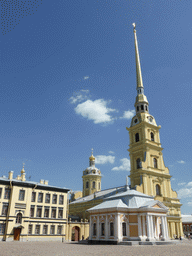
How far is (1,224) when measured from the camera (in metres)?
36.7

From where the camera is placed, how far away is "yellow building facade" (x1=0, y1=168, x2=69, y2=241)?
122ft

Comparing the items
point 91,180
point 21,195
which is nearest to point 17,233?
point 21,195

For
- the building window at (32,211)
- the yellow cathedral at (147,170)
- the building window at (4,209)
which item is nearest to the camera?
the building window at (4,209)

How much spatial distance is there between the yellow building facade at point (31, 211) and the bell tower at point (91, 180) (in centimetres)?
2863

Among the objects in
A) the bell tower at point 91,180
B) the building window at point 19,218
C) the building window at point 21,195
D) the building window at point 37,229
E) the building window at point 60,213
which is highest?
the bell tower at point 91,180

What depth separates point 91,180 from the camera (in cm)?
7400

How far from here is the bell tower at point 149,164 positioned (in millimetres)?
47312

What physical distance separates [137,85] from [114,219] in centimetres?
3880

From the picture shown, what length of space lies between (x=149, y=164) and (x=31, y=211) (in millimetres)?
26019

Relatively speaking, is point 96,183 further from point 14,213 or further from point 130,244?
point 130,244

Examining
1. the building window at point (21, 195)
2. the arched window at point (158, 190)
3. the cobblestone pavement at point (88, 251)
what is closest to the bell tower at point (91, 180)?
the arched window at point (158, 190)

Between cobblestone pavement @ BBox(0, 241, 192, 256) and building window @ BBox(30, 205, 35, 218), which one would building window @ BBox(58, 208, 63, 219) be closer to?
building window @ BBox(30, 205, 35, 218)

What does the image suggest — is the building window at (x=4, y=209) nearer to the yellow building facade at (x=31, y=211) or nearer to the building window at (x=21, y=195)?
the yellow building facade at (x=31, y=211)

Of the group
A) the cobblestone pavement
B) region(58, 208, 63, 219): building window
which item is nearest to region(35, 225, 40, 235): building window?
region(58, 208, 63, 219): building window
